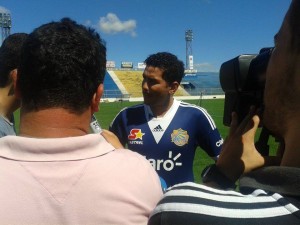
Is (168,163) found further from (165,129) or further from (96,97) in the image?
(96,97)

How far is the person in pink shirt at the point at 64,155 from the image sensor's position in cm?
118

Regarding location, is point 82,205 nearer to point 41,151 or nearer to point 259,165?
point 41,151

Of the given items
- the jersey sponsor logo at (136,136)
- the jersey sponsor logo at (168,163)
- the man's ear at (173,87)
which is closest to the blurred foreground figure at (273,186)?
the jersey sponsor logo at (168,163)

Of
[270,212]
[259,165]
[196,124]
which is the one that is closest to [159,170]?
[196,124]

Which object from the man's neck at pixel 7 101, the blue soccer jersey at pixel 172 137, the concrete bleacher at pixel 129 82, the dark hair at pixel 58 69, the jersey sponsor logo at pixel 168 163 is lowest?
the concrete bleacher at pixel 129 82

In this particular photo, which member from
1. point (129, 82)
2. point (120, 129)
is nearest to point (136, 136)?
point (120, 129)

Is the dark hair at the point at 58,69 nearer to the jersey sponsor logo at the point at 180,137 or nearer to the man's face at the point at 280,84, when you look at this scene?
the man's face at the point at 280,84

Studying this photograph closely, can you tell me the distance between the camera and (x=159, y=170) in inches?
144

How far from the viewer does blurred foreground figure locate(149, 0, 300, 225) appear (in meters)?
0.91

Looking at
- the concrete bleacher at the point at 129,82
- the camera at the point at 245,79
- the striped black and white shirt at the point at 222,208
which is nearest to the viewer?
the striped black and white shirt at the point at 222,208

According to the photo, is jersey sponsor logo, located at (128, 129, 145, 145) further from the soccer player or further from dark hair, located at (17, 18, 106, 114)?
dark hair, located at (17, 18, 106, 114)

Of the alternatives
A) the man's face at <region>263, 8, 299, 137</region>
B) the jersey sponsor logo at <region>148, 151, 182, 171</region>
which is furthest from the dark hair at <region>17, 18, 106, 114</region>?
the jersey sponsor logo at <region>148, 151, 182, 171</region>

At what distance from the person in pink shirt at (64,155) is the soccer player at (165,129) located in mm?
2297

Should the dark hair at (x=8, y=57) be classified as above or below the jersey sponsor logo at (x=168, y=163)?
above
